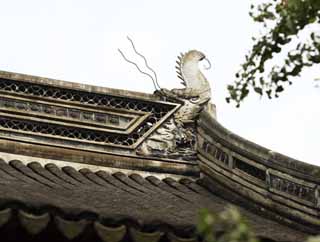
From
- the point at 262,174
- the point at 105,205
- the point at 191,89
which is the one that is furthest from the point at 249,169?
the point at 105,205

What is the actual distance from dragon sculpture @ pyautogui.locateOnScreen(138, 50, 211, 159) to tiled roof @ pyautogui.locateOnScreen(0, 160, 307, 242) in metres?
0.40

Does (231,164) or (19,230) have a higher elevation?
(19,230)

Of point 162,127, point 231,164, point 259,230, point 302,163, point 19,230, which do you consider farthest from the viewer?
point 162,127

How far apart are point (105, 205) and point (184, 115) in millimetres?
3682

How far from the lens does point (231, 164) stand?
11.2m

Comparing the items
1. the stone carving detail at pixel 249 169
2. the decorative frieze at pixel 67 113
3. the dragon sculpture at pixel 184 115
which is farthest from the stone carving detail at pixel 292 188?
the decorative frieze at pixel 67 113

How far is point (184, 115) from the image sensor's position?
12.2 m

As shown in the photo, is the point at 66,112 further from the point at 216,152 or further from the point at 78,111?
the point at 216,152

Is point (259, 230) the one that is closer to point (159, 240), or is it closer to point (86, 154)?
point (159, 240)

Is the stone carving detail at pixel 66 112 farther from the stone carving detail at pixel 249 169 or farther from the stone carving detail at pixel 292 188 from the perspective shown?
the stone carving detail at pixel 292 188

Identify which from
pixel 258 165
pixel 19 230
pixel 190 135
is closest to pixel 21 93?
pixel 190 135

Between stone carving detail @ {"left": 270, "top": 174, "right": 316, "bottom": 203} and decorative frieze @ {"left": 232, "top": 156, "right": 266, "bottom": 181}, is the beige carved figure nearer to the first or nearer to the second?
decorative frieze @ {"left": 232, "top": 156, "right": 266, "bottom": 181}

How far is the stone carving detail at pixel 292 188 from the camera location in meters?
10.5

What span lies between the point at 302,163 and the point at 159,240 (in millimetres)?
3324
